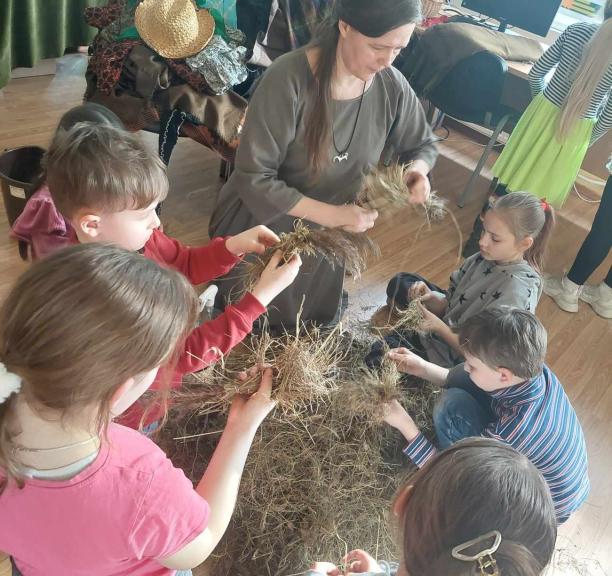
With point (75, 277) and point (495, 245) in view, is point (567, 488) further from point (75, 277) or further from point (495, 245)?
point (75, 277)

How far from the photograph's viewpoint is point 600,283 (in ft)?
10.2

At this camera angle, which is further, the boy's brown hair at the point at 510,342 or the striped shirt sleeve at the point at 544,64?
the striped shirt sleeve at the point at 544,64

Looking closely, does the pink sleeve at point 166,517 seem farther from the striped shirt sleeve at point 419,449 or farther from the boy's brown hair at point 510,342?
the boy's brown hair at point 510,342

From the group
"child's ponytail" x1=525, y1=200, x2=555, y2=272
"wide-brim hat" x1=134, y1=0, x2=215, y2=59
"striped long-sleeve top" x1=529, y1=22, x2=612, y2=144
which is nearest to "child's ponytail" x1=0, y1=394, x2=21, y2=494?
"child's ponytail" x1=525, y1=200, x2=555, y2=272

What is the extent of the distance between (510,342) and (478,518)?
0.73 m

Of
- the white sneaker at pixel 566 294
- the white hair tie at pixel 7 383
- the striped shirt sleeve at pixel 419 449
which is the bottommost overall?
the white sneaker at pixel 566 294

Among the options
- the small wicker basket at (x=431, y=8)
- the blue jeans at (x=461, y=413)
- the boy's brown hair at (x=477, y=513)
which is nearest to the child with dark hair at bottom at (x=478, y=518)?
the boy's brown hair at (x=477, y=513)

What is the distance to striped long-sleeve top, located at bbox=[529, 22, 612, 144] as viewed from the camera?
247cm

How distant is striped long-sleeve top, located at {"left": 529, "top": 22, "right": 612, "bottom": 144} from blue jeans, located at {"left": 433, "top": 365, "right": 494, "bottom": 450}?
65.4 inches

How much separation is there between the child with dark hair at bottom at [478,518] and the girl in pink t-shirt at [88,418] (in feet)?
1.11

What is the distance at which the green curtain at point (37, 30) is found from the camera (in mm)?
3238

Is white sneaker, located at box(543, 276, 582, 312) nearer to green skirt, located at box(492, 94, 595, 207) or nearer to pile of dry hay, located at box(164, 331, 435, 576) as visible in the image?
green skirt, located at box(492, 94, 595, 207)

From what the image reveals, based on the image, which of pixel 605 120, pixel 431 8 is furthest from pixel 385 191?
pixel 431 8

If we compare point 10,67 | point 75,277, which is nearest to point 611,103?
point 75,277
